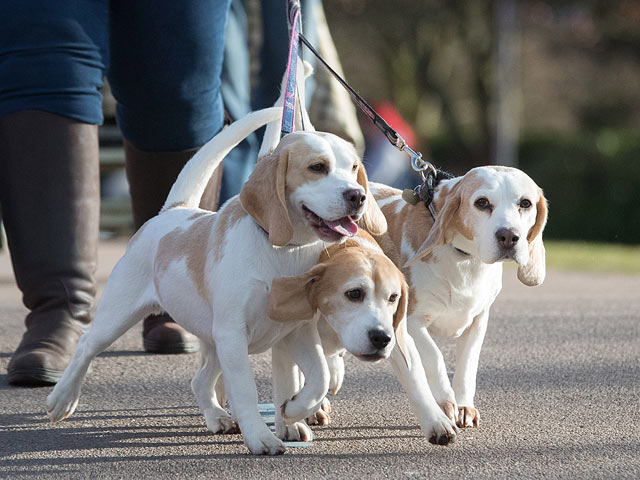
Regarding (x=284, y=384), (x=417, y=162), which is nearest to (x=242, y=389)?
(x=284, y=384)

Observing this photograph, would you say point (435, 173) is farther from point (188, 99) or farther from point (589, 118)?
point (589, 118)

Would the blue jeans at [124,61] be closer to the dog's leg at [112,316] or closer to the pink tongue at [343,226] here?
the dog's leg at [112,316]

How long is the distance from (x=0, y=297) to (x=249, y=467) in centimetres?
415

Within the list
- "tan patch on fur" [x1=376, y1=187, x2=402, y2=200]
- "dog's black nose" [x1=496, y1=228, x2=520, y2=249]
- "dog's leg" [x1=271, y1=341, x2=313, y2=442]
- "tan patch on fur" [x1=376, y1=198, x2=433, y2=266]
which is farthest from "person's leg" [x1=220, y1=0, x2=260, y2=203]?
"dog's black nose" [x1=496, y1=228, x2=520, y2=249]

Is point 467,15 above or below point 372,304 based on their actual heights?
below

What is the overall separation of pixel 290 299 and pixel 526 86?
28.6 meters

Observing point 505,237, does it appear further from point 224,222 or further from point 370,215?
point 224,222

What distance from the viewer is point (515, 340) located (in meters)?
4.82

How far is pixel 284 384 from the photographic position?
320cm

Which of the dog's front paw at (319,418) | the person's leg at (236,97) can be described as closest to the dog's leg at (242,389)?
the dog's front paw at (319,418)

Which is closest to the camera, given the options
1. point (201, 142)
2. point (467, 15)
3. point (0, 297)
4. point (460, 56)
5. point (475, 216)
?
point (475, 216)

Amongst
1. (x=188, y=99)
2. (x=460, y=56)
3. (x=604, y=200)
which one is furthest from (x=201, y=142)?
(x=460, y=56)

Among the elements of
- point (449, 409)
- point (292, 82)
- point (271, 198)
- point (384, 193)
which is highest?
point (292, 82)

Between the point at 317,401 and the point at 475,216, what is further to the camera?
the point at 475,216
